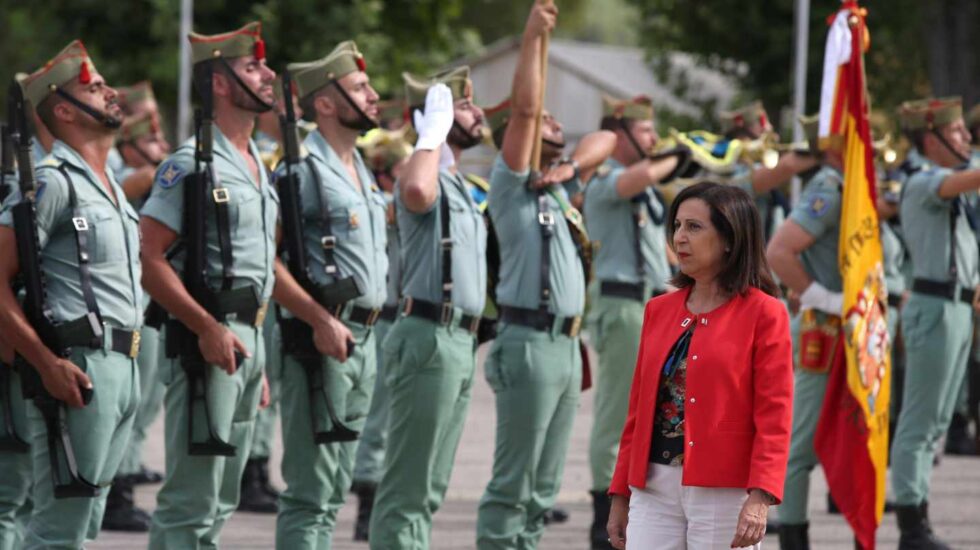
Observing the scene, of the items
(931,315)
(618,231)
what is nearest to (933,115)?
(931,315)

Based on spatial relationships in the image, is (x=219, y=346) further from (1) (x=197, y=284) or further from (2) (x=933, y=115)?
(2) (x=933, y=115)

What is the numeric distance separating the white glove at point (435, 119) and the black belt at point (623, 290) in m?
2.77

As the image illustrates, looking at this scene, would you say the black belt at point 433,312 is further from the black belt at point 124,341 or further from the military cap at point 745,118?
the military cap at point 745,118

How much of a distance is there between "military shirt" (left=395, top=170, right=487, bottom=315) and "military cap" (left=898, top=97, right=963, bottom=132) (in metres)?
3.18

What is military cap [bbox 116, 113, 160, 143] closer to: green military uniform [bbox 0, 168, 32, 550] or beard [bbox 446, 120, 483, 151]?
beard [bbox 446, 120, 483, 151]

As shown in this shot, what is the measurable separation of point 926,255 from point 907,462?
111 centimetres

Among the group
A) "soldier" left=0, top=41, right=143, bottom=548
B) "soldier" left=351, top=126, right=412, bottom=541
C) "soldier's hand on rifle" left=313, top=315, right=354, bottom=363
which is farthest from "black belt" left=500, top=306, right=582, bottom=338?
"soldier" left=0, top=41, right=143, bottom=548

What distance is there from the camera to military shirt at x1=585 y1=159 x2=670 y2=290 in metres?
10.3

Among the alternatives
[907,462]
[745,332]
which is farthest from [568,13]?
[745,332]

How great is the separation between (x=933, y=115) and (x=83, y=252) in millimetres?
5074

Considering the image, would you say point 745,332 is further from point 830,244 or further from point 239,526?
point 239,526

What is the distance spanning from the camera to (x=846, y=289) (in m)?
8.62

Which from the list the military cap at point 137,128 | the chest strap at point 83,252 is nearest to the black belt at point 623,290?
the military cap at point 137,128

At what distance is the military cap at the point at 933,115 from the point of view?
979cm
